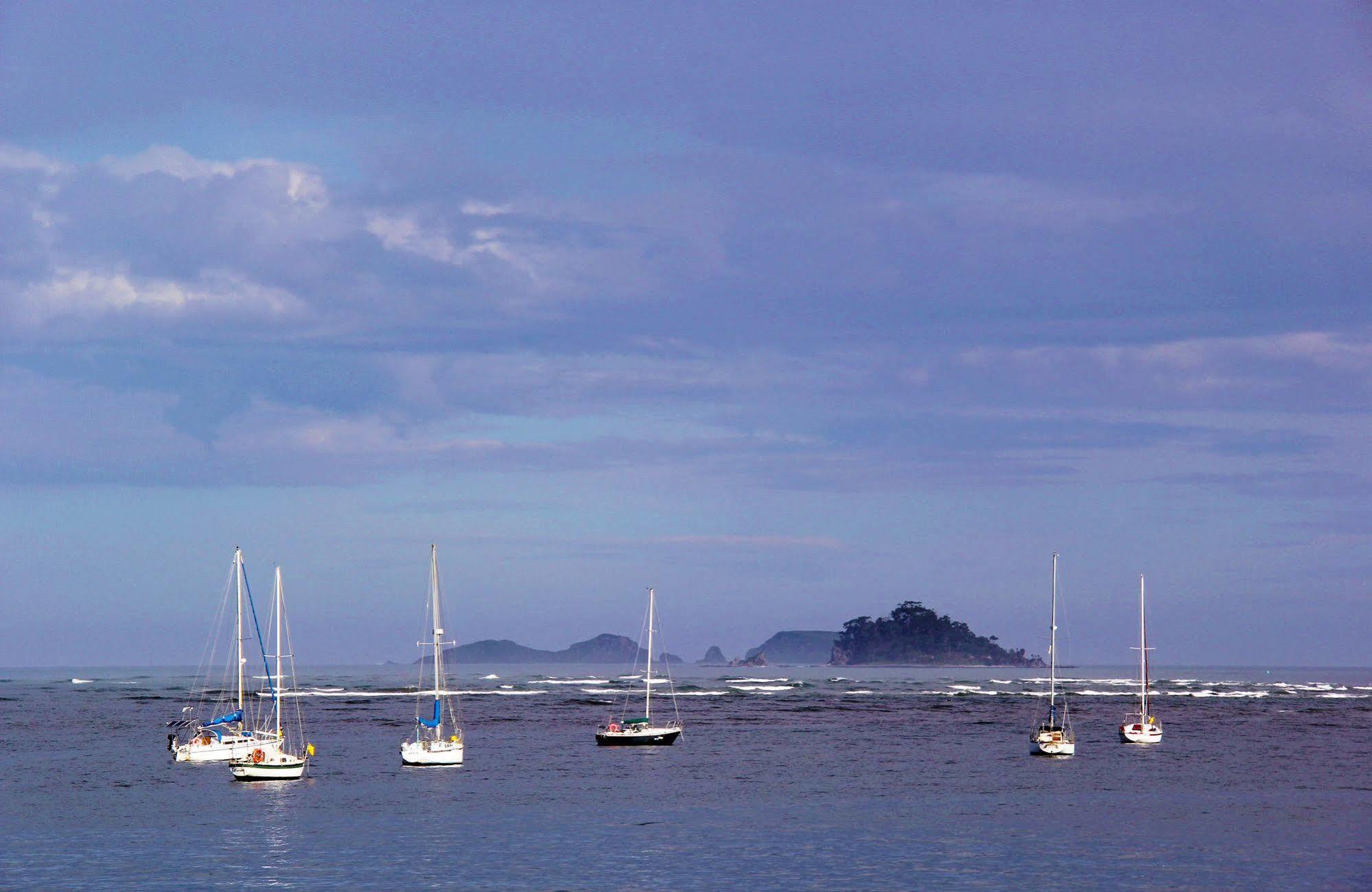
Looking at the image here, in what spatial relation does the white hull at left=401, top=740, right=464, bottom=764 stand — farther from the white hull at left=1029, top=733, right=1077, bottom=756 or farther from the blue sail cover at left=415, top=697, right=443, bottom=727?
the white hull at left=1029, top=733, right=1077, bottom=756

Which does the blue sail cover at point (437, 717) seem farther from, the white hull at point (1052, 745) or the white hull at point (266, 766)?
the white hull at point (1052, 745)

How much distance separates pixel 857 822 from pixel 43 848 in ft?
116

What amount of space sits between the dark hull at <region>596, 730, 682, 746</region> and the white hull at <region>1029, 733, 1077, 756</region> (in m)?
27.2

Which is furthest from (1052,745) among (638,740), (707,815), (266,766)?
(266,766)

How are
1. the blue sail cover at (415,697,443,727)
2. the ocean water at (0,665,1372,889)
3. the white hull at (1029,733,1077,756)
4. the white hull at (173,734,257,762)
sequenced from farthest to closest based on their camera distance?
1. the white hull at (1029,733,1077,756)
2. the white hull at (173,734,257,762)
3. the blue sail cover at (415,697,443,727)
4. the ocean water at (0,665,1372,889)

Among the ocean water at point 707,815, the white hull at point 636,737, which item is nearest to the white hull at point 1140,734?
the ocean water at point 707,815

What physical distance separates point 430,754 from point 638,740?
2335 cm

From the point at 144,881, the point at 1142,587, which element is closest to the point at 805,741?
the point at 1142,587

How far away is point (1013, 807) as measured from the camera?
242 ft

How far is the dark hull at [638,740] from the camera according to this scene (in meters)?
111

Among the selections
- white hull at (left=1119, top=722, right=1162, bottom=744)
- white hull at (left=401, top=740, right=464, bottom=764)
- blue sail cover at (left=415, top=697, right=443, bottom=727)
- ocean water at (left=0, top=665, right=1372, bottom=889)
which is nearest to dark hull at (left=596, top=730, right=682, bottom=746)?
ocean water at (left=0, top=665, right=1372, bottom=889)

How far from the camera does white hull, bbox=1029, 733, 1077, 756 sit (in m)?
102

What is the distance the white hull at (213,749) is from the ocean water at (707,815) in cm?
212

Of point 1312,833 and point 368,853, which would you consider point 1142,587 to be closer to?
point 1312,833
